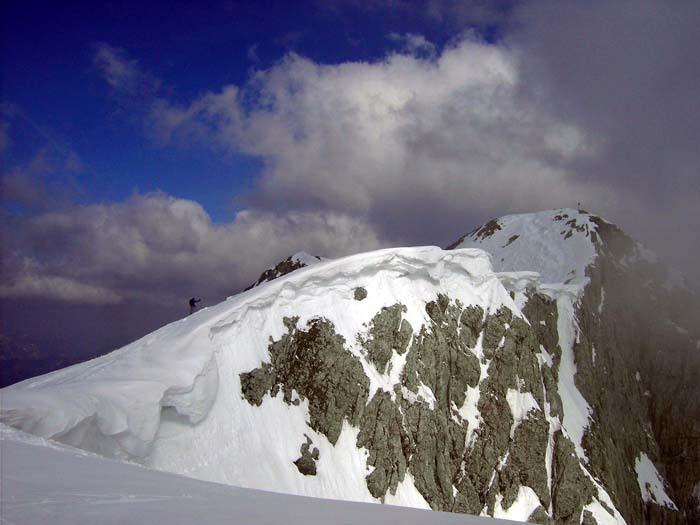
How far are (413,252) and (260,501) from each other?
33.9m

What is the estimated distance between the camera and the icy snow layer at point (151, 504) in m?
4.68

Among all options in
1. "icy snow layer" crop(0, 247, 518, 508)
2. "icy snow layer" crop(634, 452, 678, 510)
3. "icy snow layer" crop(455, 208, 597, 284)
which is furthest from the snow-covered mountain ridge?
"icy snow layer" crop(455, 208, 597, 284)

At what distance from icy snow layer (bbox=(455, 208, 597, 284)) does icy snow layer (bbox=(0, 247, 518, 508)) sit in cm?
4107

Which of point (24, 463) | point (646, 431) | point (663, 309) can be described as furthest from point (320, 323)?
point (663, 309)

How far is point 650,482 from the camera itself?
67312 millimetres

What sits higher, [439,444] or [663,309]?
[663,309]

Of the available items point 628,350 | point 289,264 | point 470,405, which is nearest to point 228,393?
point 470,405

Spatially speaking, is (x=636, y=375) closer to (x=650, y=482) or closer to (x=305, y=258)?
(x=650, y=482)

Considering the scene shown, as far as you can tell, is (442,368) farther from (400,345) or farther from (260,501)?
(260,501)

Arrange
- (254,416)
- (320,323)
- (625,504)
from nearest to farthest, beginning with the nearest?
(254,416) < (320,323) < (625,504)

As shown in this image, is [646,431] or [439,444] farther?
[646,431]

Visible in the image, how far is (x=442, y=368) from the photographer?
36.9 m

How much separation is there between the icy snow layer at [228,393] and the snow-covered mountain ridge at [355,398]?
87 mm

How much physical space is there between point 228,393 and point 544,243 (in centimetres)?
6476
